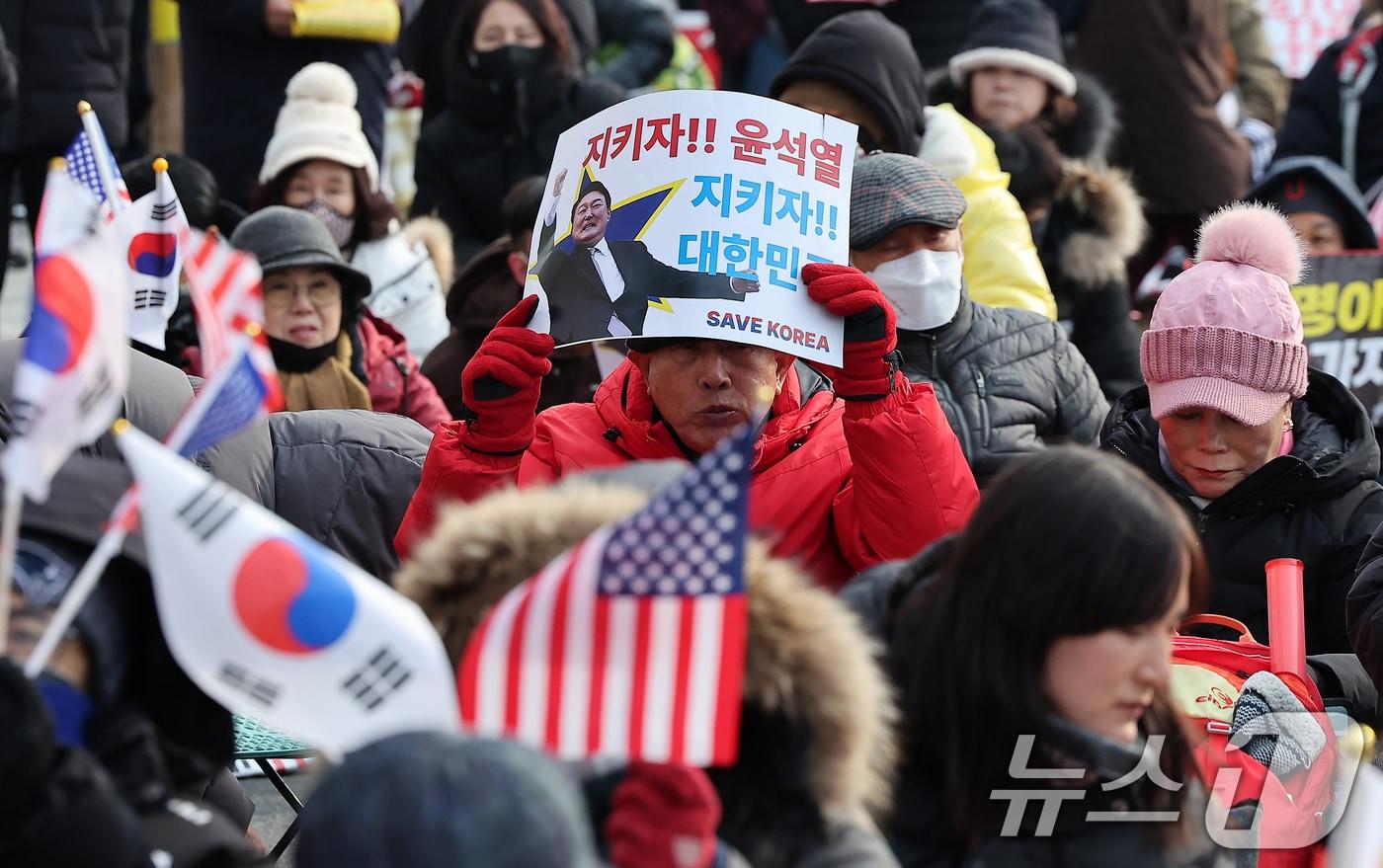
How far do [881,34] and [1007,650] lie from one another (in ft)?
12.8

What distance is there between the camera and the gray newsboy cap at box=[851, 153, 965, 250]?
5031mm

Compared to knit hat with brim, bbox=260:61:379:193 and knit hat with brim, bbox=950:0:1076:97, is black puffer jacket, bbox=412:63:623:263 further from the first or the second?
knit hat with brim, bbox=950:0:1076:97

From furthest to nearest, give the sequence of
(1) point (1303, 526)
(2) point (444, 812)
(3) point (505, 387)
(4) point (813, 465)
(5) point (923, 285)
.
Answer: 1. (5) point (923, 285)
2. (1) point (1303, 526)
3. (4) point (813, 465)
4. (3) point (505, 387)
5. (2) point (444, 812)

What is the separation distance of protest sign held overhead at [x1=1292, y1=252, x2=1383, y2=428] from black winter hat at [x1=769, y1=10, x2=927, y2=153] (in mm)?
1331

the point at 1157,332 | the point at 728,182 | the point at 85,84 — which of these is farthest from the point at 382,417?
the point at 85,84

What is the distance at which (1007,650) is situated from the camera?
9.82ft

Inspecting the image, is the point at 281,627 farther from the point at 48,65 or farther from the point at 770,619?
the point at 48,65

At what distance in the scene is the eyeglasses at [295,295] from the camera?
6422 mm

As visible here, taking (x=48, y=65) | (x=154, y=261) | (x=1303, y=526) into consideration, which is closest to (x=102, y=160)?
(x=154, y=261)

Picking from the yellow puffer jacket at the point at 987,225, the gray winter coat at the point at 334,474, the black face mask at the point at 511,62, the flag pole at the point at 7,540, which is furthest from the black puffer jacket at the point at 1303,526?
the black face mask at the point at 511,62

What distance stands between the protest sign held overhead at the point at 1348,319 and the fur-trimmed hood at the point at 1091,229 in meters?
0.64

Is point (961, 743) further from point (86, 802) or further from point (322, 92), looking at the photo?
point (322, 92)

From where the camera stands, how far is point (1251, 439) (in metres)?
4.80

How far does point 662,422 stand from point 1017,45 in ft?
12.2
